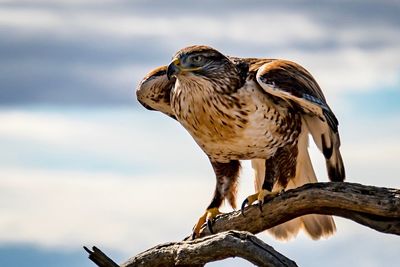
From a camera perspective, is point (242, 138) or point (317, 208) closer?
point (317, 208)

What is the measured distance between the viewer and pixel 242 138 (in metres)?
11.8

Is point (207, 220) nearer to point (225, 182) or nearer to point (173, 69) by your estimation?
point (225, 182)

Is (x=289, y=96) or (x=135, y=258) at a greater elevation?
(x=289, y=96)

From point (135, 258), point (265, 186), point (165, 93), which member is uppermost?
point (165, 93)

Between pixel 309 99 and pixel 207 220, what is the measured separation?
4.70 feet

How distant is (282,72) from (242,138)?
0.66 metres

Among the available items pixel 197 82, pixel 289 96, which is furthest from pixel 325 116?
pixel 197 82

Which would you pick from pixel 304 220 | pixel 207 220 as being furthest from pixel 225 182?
pixel 304 220

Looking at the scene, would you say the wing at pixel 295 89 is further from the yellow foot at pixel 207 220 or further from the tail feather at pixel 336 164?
the yellow foot at pixel 207 220

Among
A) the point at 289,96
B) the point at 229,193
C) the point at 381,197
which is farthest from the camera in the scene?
the point at 229,193

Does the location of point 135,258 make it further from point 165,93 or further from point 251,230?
point 165,93

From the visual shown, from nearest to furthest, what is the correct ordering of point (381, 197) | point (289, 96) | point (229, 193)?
1. point (381, 197)
2. point (289, 96)
3. point (229, 193)

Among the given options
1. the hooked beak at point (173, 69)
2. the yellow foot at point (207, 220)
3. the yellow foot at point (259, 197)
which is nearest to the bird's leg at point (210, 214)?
the yellow foot at point (207, 220)

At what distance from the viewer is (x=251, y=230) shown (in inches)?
455
